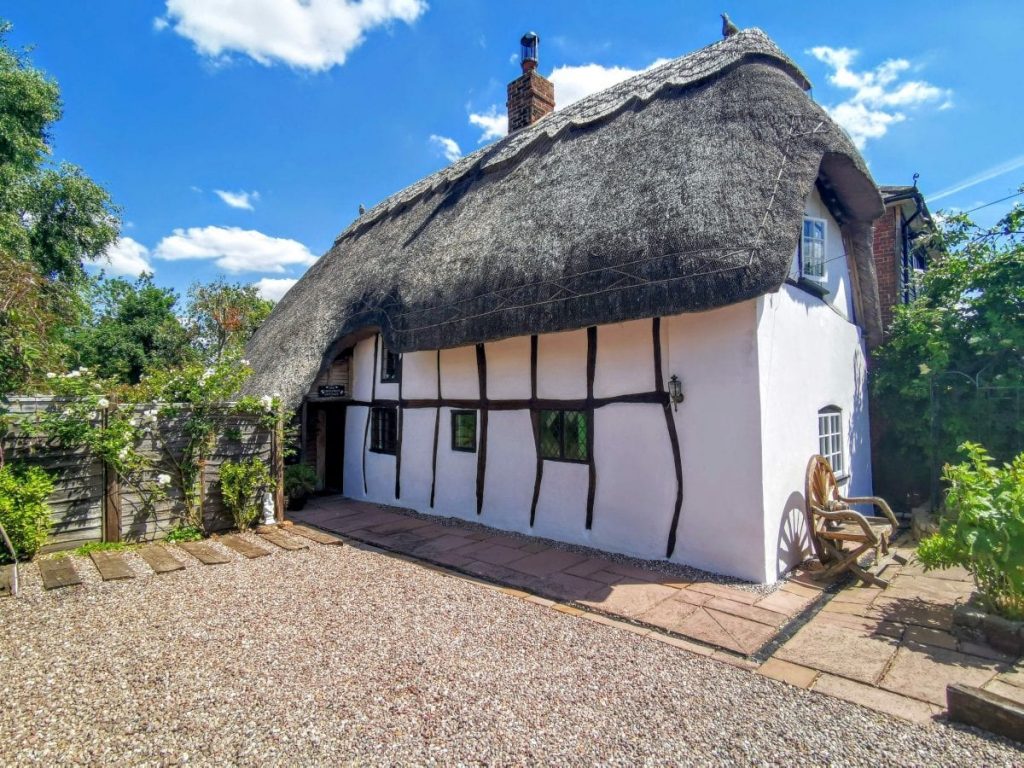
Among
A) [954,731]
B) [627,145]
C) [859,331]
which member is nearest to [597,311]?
[627,145]


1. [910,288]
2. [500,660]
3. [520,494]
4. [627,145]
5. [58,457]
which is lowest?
[500,660]

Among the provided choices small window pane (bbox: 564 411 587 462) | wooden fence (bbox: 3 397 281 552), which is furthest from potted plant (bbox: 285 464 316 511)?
small window pane (bbox: 564 411 587 462)

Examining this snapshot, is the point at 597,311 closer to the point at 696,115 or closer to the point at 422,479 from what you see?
the point at 696,115

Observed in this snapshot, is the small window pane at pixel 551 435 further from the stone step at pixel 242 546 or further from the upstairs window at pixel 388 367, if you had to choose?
the stone step at pixel 242 546

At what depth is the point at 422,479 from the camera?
8.56 metres

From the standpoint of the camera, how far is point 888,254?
8.84m

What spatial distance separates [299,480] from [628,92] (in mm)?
8062

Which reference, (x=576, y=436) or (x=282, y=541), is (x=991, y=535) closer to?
(x=576, y=436)

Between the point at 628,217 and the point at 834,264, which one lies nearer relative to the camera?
the point at 628,217

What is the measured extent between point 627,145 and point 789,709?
6058 millimetres

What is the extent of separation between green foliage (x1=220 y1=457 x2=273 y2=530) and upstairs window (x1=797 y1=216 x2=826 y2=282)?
7.70 metres

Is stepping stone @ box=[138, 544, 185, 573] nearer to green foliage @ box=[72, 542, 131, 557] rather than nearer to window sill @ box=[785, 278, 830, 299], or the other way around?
green foliage @ box=[72, 542, 131, 557]

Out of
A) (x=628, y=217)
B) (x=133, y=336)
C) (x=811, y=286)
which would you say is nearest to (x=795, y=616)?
(x=811, y=286)

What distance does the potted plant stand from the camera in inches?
348
